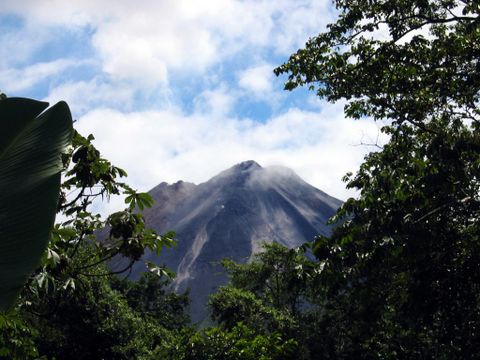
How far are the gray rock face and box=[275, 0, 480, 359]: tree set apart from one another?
139m

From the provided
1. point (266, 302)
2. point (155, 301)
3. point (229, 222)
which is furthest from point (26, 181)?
point (229, 222)

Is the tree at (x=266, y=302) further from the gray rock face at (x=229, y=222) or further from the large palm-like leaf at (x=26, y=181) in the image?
the gray rock face at (x=229, y=222)

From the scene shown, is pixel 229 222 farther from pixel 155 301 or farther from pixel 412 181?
pixel 412 181

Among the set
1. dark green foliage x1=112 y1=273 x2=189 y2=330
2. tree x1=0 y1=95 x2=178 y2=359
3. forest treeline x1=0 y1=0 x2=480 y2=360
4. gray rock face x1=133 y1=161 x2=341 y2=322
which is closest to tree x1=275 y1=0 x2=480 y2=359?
forest treeline x1=0 y1=0 x2=480 y2=360

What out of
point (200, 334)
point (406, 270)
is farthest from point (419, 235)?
point (200, 334)

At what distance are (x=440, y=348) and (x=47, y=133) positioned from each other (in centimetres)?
815

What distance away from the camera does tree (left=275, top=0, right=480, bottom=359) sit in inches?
267

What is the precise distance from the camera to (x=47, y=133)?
2.64 feet

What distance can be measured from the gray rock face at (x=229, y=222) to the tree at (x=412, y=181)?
455 ft

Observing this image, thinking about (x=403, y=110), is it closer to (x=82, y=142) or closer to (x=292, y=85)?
(x=292, y=85)

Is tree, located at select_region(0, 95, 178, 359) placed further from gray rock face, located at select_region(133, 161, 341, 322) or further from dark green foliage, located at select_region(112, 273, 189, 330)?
gray rock face, located at select_region(133, 161, 341, 322)

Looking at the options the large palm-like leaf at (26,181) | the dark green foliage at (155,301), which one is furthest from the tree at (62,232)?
the dark green foliage at (155,301)

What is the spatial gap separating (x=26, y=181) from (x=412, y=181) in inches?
257

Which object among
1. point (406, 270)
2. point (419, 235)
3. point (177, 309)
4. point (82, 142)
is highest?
point (82, 142)
